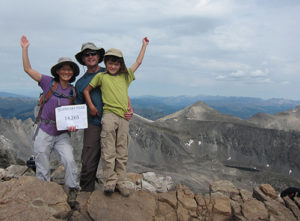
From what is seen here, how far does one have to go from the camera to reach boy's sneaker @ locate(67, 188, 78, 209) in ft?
16.4

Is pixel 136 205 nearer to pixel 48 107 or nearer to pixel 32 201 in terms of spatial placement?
pixel 32 201

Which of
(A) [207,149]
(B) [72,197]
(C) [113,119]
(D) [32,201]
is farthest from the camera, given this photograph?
(A) [207,149]

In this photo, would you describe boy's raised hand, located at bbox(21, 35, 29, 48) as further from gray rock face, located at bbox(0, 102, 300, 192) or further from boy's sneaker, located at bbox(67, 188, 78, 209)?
gray rock face, located at bbox(0, 102, 300, 192)

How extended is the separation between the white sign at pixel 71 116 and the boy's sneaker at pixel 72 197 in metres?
1.45

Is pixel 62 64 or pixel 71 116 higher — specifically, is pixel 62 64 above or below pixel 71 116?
above

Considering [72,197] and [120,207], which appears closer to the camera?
[120,207]

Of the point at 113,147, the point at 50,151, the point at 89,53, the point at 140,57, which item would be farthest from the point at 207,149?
the point at 50,151

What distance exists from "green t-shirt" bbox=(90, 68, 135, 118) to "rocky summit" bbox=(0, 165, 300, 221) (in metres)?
1.94

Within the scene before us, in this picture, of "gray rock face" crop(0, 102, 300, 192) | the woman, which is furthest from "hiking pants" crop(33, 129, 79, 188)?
"gray rock face" crop(0, 102, 300, 192)

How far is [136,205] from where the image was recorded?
5.32m

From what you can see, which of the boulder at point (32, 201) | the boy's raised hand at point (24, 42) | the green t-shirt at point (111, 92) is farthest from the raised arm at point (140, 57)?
the boulder at point (32, 201)

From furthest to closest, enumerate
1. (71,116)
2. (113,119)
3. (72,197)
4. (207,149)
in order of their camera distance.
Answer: (207,149) < (72,197) < (113,119) < (71,116)

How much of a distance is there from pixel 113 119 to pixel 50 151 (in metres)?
1.47

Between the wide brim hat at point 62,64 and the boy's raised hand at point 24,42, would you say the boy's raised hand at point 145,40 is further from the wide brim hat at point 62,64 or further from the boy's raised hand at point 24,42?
the boy's raised hand at point 24,42
